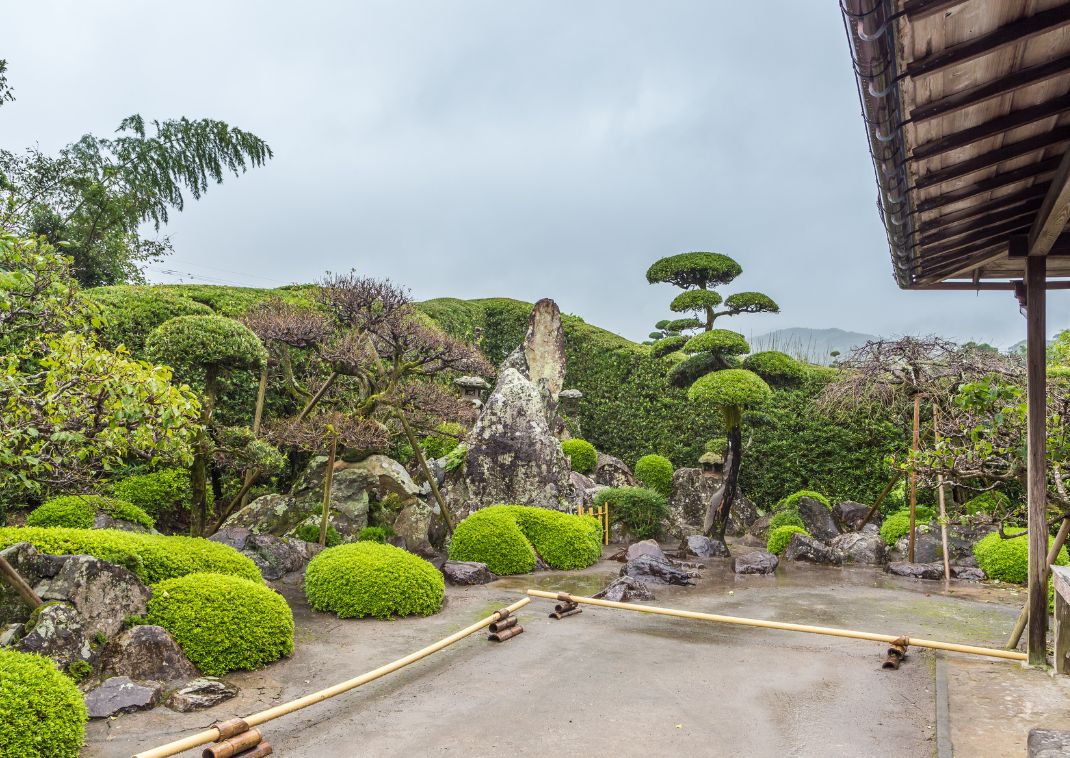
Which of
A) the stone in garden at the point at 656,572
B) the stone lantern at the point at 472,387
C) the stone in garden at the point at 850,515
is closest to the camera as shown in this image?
the stone in garden at the point at 656,572

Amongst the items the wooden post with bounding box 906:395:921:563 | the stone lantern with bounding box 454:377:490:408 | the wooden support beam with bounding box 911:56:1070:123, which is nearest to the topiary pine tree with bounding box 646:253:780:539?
the wooden post with bounding box 906:395:921:563

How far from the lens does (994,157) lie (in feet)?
11.9

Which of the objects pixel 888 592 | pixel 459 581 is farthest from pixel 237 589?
pixel 888 592

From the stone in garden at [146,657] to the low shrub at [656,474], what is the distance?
1105 cm

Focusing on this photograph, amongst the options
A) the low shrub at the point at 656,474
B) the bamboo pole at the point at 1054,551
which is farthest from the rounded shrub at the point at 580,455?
the bamboo pole at the point at 1054,551

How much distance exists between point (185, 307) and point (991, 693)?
11.1m

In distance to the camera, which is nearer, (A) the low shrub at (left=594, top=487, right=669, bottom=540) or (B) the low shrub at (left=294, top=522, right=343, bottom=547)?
(B) the low shrub at (left=294, top=522, right=343, bottom=547)

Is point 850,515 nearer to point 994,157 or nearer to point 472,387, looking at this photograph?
point 472,387

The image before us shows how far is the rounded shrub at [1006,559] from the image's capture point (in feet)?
29.8

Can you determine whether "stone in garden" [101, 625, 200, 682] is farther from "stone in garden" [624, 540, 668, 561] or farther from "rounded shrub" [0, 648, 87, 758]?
"stone in garden" [624, 540, 668, 561]

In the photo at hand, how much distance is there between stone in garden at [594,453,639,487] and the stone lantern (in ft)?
10.1

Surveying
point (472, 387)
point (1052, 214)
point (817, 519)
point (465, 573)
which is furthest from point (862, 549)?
point (1052, 214)

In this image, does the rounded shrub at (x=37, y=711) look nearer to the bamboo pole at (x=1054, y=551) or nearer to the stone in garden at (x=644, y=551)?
the bamboo pole at (x=1054, y=551)

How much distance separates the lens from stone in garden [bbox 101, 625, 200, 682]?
189 inches
